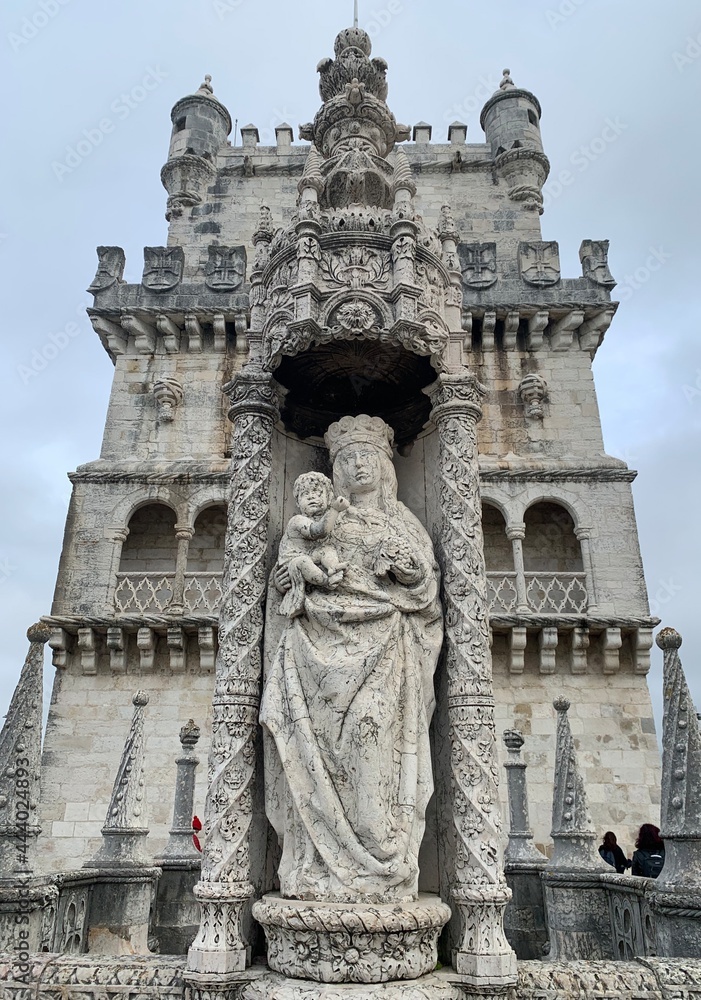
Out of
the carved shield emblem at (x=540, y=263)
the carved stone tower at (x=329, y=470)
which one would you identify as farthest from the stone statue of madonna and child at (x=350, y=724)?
the carved shield emblem at (x=540, y=263)

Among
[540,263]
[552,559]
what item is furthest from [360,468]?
[540,263]

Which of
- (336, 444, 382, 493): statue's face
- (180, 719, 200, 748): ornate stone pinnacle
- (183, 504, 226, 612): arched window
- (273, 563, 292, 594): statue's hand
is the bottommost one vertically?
(180, 719, 200, 748): ornate stone pinnacle

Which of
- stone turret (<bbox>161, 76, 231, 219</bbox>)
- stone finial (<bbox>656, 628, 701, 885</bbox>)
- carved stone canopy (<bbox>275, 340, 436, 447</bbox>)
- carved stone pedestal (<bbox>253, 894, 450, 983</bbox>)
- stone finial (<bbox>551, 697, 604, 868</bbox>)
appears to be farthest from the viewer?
stone turret (<bbox>161, 76, 231, 219</bbox>)

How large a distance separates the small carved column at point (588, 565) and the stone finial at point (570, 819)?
7177 millimetres

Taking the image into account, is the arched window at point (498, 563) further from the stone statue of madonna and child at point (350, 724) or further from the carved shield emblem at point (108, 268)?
the carved shield emblem at point (108, 268)

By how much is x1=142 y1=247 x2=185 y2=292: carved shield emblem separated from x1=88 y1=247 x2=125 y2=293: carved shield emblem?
2.27 ft

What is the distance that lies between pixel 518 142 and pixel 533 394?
28.7 ft

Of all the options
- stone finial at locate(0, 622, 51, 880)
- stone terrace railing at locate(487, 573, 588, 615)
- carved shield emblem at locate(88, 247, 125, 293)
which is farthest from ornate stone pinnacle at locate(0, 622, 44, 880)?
carved shield emblem at locate(88, 247, 125, 293)

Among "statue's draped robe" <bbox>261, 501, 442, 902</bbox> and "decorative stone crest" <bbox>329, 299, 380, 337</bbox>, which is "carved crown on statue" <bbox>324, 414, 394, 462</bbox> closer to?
"decorative stone crest" <bbox>329, 299, 380, 337</bbox>

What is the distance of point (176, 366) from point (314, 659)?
47.8 feet

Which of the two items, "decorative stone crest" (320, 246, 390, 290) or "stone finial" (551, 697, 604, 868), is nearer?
"decorative stone crest" (320, 246, 390, 290)

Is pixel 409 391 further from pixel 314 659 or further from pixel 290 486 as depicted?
pixel 314 659

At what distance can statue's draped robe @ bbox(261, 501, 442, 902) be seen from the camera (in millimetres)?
3467

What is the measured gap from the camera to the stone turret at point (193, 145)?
Answer: 65.6 ft
